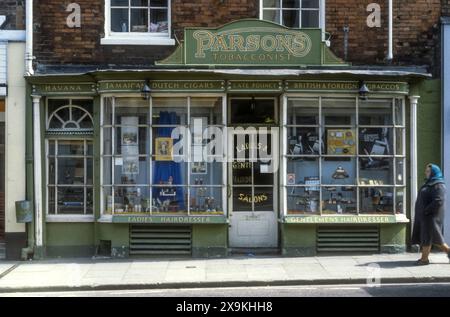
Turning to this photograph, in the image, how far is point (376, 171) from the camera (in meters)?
12.6

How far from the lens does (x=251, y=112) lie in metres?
12.8

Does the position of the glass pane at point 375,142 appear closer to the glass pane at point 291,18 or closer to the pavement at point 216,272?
the pavement at point 216,272

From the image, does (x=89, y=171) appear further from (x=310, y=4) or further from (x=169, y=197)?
(x=310, y=4)

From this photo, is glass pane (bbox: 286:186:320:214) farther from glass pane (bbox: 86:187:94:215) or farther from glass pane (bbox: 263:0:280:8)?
glass pane (bbox: 86:187:94:215)

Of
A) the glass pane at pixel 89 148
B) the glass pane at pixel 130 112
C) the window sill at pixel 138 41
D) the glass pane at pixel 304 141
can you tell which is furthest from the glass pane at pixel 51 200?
the glass pane at pixel 304 141

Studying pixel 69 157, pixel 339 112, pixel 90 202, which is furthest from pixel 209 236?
pixel 339 112

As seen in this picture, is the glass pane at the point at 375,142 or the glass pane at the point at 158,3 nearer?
the glass pane at the point at 375,142

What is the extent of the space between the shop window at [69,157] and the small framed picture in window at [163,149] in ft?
4.36

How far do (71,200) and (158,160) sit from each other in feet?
6.30

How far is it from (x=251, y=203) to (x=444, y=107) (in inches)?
166

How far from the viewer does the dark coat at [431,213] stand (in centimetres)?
1118

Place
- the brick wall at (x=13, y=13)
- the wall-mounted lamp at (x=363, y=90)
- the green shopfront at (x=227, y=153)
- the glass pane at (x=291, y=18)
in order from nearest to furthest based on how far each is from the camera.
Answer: the wall-mounted lamp at (x=363, y=90), the green shopfront at (x=227, y=153), the brick wall at (x=13, y=13), the glass pane at (x=291, y=18)
